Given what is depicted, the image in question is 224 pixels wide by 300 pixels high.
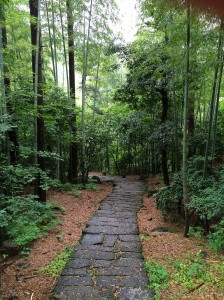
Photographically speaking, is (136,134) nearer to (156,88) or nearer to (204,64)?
(156,88)

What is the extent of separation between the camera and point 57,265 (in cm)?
279

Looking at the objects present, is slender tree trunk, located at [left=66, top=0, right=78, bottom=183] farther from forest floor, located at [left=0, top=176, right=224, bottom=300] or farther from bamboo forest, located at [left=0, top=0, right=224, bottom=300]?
forest floor, located at [left=0, top=176, right=224, bottom=300]

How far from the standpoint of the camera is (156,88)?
627 centimetres

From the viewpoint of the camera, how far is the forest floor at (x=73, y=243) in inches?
88.4

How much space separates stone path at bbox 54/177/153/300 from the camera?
2234mm

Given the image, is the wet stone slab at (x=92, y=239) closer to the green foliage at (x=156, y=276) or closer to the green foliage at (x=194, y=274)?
the green foliage at (x=156, y=276)

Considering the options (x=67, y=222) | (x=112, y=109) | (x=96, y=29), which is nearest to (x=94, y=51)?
(x=96, y=29)

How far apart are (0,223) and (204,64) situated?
11.9 ft

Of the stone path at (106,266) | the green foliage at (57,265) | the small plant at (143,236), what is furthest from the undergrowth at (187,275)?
the green foliage at (57,265)

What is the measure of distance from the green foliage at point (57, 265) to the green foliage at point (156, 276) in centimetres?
105

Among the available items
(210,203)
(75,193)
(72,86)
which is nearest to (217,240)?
(210,203)

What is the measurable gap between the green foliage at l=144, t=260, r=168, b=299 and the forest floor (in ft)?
0.21

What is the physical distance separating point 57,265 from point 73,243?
0.67 m

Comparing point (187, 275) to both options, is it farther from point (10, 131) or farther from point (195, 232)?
point (10, 131)
